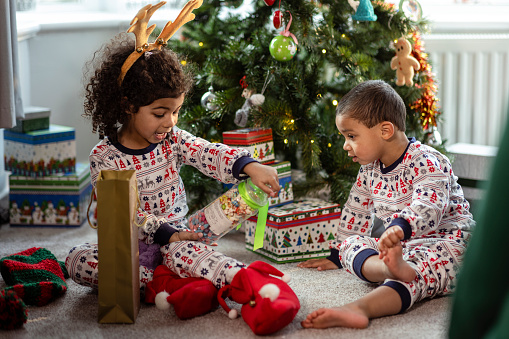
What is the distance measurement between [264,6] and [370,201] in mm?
758

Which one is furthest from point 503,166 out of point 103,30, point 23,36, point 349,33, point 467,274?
point 103,30

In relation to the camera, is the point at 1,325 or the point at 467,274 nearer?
the point at 467,274

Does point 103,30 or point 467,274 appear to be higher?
point 103,30

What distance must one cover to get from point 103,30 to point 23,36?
0.42 m

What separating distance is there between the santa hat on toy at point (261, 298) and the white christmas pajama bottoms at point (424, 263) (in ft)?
0.68

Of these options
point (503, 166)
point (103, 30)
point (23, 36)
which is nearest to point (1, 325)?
point (503, 166)

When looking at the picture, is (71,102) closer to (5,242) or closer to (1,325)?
(5,242)

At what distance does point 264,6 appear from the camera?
6.16ft

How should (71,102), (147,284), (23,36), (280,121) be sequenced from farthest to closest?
(71,102) < (23,36) < (280,121) < (147,284)

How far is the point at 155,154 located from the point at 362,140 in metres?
0.52

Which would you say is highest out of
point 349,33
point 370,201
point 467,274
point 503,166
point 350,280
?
point 349,33

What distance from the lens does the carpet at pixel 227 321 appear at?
3.79 feet

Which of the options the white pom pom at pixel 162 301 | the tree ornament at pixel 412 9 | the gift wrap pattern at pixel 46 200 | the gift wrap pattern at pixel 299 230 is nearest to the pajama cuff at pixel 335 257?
the gift wrap pattern at pixel 299 230

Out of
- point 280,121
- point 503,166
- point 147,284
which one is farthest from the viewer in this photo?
point 280,121
